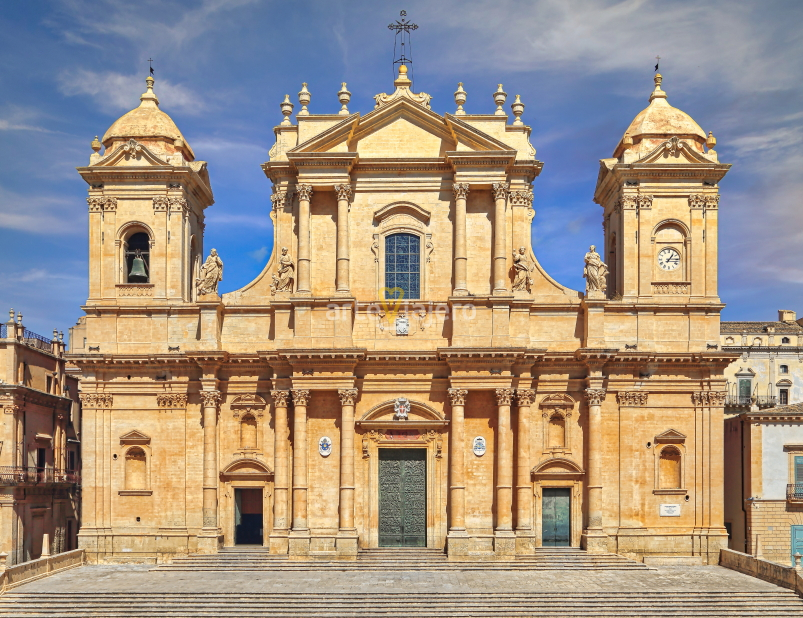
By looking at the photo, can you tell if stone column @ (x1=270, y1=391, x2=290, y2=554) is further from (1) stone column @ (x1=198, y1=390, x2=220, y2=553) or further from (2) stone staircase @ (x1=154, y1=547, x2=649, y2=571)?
(1) stone column @ (x1=198, y1=390, x2=220, y2=553)

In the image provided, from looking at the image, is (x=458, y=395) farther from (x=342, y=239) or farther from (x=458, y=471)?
(x=342, y=239)

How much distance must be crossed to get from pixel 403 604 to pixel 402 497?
6852 millimetres

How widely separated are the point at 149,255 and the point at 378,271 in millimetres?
9205

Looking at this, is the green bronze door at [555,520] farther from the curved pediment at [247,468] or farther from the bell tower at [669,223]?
the curved pediment at [247,468]

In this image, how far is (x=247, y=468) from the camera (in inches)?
1404

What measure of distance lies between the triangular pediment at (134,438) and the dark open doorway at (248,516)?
13.3ft

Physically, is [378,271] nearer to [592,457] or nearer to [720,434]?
[592,457]

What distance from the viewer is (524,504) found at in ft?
114

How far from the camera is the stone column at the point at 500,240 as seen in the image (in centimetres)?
3525

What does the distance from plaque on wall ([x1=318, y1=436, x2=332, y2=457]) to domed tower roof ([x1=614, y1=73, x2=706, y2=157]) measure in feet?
55.5

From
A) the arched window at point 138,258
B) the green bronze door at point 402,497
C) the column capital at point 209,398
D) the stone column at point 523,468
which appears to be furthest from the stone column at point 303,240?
the stone column at point 523,468

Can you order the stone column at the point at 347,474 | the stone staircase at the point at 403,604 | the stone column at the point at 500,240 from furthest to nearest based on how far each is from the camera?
the stone column at the point at 500,240 < the stone column at the point at 347,474 < the stone staircase at the point at 403,604

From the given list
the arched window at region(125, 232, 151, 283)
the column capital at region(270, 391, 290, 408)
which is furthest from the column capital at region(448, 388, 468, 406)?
the arched window at region(125, 232, 151, 283)

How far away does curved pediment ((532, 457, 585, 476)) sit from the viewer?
35375 mm
